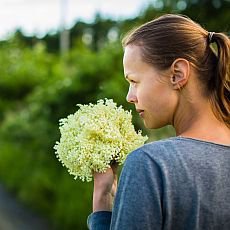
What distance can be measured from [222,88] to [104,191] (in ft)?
1.40

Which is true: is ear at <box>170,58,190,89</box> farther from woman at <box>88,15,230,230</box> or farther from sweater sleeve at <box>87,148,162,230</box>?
sweater sleeve at <box>87,148,162,230</box>

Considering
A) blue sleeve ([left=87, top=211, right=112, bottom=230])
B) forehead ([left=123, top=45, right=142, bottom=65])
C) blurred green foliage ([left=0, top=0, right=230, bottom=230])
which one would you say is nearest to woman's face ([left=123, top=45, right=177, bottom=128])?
forehead ([left=123, top=45, right=142, bottom=65])

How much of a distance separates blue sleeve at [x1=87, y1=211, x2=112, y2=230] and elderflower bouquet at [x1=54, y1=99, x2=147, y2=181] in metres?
0.13

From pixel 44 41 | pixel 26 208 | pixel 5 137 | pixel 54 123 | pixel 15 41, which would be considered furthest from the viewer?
pixel 44 41

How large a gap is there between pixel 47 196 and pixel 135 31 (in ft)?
20.4

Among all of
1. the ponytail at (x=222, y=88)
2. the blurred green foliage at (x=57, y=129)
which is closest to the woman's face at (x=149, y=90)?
the ponytail at (x=222, y=88)

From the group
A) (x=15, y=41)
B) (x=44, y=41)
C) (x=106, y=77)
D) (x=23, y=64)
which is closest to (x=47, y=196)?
(x=106, y=77)

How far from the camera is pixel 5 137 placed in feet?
31.5

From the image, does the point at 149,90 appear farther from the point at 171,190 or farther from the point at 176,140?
the point at 171,190

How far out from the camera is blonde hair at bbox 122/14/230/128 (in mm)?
1475

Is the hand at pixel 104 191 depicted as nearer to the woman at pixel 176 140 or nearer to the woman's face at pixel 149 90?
the woman at pixel 176 140

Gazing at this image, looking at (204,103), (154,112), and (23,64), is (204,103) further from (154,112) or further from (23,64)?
(23,64)

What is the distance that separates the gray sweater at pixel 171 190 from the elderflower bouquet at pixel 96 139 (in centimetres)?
23

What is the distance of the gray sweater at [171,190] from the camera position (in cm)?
132
